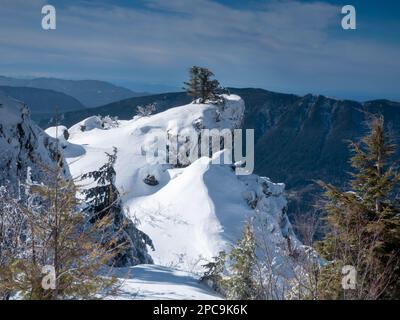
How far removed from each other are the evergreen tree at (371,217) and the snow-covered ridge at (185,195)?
10152mm

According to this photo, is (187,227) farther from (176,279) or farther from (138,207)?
(176,279)

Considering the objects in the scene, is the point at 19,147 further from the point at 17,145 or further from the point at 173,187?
the point at 173,187

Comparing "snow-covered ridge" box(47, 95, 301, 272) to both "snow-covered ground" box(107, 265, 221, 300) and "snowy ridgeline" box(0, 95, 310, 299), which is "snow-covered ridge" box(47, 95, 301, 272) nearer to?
"snowy ridgeline" box(0, 95, 310, 299)

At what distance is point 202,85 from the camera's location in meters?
55.3

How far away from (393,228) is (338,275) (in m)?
2.97

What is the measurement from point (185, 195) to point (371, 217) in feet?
80.3

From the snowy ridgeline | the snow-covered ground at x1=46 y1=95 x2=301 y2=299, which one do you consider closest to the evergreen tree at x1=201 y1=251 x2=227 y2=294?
the snowy ridgeline

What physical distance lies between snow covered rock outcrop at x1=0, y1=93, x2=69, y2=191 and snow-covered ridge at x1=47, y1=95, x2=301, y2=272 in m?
8.96

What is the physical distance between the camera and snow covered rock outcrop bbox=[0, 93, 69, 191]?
13984 mm

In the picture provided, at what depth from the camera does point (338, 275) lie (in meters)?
8.99

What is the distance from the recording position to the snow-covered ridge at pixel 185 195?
29141 millimetres

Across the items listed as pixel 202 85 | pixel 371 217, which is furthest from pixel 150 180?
pixel 371 217

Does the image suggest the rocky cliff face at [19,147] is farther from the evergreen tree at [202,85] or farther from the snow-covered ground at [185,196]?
the evergreen tree at [202,85]
